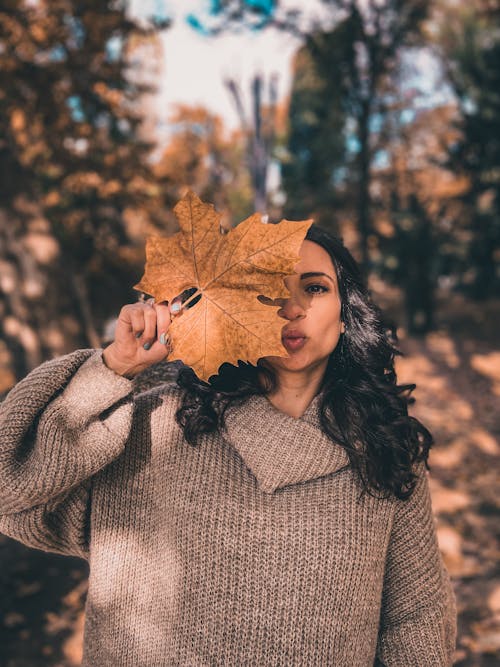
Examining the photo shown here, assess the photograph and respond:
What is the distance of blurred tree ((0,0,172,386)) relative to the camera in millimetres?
4680

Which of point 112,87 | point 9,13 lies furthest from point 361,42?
point 9,13

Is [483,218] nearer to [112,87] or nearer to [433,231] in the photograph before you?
[433,231]

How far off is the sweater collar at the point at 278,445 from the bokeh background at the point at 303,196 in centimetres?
38

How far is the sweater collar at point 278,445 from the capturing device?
1479 mm

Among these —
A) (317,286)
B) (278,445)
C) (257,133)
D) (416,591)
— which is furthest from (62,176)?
(416,591)

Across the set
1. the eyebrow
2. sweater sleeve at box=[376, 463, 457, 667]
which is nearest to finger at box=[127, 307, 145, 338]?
the eyebrow

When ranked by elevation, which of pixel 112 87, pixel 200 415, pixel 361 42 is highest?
pixel 361 42

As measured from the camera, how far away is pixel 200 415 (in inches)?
60.4

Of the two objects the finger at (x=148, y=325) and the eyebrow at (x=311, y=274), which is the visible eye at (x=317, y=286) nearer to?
the eyebrow at (x=311, y=274)

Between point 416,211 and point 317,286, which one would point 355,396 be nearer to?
point 317,286

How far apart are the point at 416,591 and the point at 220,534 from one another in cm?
63

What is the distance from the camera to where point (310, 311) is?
1.49m

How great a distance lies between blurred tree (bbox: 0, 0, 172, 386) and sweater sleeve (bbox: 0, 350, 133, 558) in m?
3.48

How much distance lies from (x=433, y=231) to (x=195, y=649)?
10834mm
